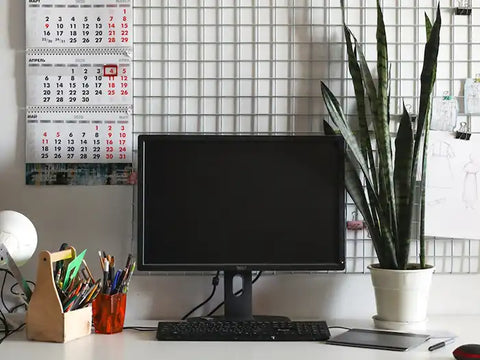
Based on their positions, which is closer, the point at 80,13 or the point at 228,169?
the point at 228,169

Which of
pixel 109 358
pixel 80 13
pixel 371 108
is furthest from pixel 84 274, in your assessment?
pixel 371 108

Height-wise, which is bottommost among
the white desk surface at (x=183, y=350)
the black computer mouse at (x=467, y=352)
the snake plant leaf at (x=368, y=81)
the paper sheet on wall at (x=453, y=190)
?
the white desk surface at (x=183, y=350)

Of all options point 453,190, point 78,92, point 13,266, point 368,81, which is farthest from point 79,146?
point 453,190

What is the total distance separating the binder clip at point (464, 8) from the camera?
2074mm

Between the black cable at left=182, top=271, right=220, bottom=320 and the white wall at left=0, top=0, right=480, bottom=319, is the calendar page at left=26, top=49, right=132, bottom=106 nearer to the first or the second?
the white wall at left=0, top=0, right=480, bottom=319

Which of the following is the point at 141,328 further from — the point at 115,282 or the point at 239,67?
the point at 239,67

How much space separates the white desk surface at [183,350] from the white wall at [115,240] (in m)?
0.28

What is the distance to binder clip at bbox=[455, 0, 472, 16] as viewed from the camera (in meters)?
2.07

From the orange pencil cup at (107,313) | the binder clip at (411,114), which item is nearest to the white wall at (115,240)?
the orange pencil cup at (107,313)

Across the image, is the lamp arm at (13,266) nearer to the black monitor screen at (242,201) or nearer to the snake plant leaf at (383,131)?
the black monitor screen at (242,201)

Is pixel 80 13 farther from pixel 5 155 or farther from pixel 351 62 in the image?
pixel 351 62

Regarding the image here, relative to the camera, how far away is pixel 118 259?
6.74ft

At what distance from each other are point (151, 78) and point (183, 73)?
Answer: 91 millimetres

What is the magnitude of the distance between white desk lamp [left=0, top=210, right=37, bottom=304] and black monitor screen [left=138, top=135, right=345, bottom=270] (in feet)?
0.95
